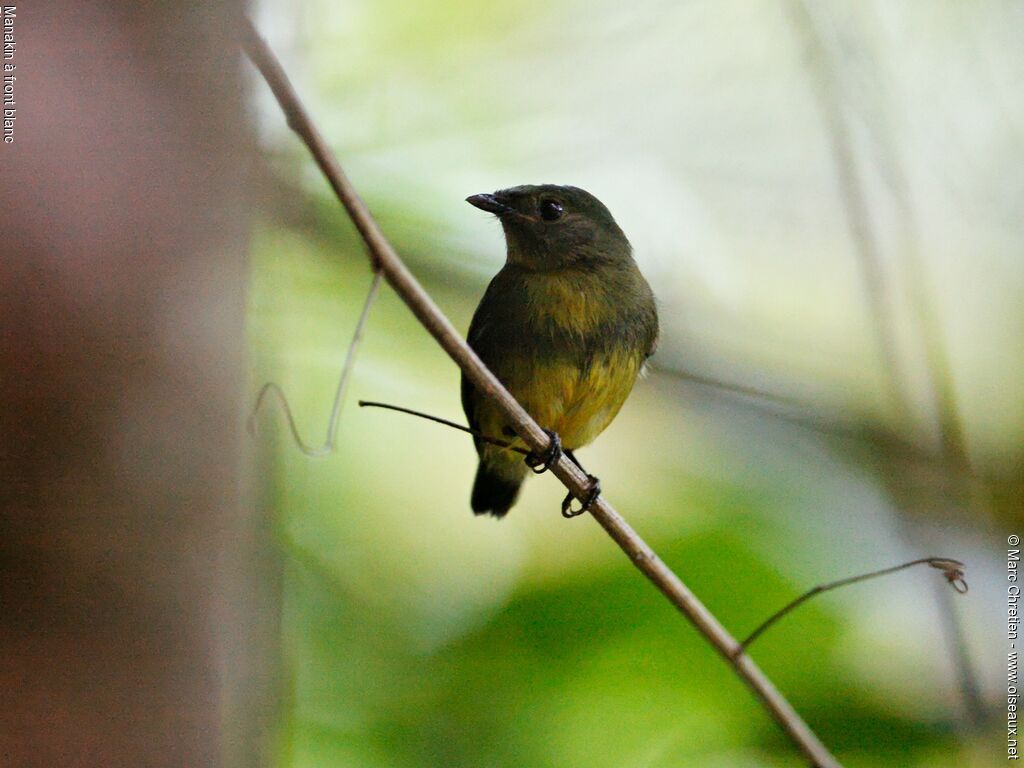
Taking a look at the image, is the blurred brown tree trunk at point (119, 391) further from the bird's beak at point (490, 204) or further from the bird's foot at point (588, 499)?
the bird's beak at point (490, 204)

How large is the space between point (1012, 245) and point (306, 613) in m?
2.44

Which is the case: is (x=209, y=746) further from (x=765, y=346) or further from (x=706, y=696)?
(x=765, y=346)

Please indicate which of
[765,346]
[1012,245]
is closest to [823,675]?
[765,346]

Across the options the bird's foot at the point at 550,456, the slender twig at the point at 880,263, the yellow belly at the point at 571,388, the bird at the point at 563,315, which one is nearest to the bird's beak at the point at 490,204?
the bird at the point at 563,315

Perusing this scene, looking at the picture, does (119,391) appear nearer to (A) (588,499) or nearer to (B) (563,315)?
(A) (588,499)

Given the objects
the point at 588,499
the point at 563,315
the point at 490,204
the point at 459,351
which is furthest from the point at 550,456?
the point at 490,204

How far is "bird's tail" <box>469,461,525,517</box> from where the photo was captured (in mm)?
2967

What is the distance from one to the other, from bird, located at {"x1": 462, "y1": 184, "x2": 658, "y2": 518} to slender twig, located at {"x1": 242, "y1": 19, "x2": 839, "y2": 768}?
591 millimetres

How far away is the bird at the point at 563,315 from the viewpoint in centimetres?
237

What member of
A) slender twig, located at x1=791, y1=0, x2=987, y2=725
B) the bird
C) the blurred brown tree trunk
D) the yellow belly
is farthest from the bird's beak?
the blurred brown tree trunk

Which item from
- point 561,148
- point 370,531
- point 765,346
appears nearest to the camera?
point 561,148

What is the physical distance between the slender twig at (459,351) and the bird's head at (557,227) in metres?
0.81

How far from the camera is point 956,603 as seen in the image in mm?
2197

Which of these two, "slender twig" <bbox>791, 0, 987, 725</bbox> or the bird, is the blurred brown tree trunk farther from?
"slender twig" <bbox>791, 0, 987, 725</bbox>
